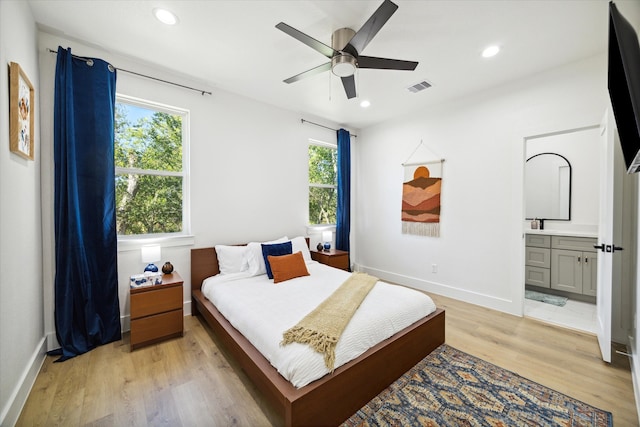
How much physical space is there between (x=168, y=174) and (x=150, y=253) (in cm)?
98

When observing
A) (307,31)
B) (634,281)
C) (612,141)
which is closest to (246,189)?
(307,31)

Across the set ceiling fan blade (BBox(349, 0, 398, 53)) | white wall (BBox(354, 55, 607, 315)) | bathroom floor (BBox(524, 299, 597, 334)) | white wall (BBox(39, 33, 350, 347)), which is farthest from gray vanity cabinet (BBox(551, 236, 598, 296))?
ceiling fan blade (BBox(349, 0, 398, 53))

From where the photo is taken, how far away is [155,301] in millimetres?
2424

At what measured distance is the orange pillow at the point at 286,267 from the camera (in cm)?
292

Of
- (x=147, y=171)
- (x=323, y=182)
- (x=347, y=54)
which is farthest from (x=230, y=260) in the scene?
(x=347, y=54)

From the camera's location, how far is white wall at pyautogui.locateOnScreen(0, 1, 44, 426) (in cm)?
150

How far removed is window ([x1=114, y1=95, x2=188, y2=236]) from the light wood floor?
1.21m

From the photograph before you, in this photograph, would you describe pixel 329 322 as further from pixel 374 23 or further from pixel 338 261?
pixel 338 261

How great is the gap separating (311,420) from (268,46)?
294cm

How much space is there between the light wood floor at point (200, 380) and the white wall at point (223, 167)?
65 cm

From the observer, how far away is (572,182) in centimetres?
390

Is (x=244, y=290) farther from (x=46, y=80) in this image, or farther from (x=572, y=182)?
(x=572, y=182)

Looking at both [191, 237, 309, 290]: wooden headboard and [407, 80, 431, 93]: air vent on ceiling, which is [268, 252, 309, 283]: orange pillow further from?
[407, 80, 431, 93]: air vent on ceiling

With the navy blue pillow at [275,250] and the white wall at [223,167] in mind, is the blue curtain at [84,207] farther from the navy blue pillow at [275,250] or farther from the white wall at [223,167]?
the navy blue pillow at [275,250]
